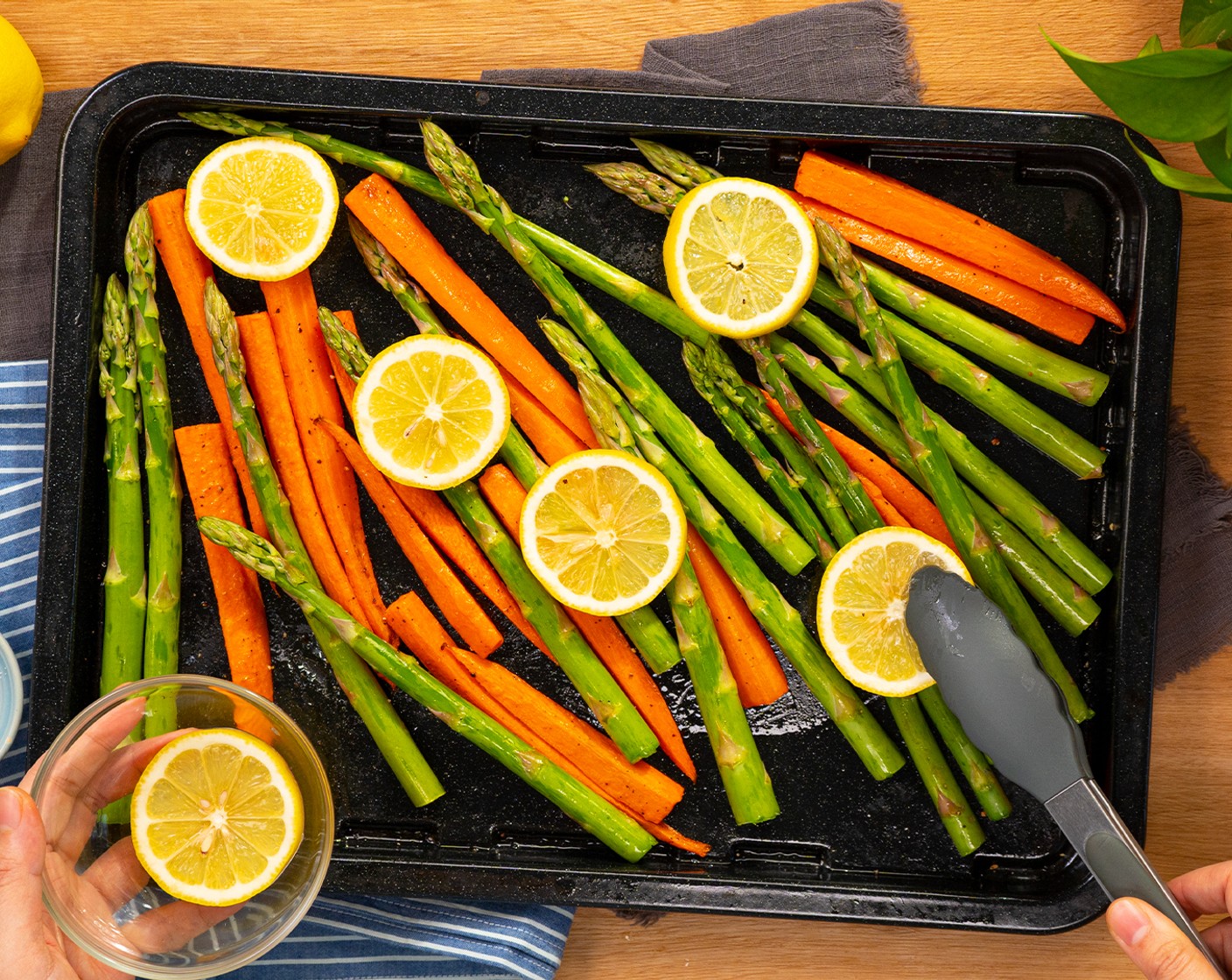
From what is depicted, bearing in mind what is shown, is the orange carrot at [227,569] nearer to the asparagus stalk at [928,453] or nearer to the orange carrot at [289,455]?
the orange carrot at [289,455]

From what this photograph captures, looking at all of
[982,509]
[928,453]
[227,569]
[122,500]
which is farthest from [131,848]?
[982,509]

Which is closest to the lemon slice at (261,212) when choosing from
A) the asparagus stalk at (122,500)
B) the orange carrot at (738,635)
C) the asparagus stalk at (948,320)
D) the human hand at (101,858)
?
the asparagus stalk at (122,500)

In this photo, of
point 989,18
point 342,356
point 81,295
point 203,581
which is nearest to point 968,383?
point 989,18

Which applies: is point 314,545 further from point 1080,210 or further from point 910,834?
point 1080,210

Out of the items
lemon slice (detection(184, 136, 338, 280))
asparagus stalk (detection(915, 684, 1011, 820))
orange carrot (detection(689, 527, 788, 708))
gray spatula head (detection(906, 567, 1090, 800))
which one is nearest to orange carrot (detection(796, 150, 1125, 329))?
gray spatula head (detection(906, 567, 1090, 800))

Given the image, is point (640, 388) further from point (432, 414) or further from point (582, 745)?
point (582, 745)

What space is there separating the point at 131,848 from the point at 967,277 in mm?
2668

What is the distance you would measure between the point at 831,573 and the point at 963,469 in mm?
501

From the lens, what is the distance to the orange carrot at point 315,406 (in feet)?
9.02

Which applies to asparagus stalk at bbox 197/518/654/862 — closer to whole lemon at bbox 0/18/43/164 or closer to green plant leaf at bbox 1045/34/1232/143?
whole lemon at bbox 0/18/43/164

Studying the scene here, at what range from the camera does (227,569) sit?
2732mm

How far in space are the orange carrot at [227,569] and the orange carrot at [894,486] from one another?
167 cm

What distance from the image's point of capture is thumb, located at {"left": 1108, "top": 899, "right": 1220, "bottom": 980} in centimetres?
202

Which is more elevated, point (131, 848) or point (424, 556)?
point (424, 556)
